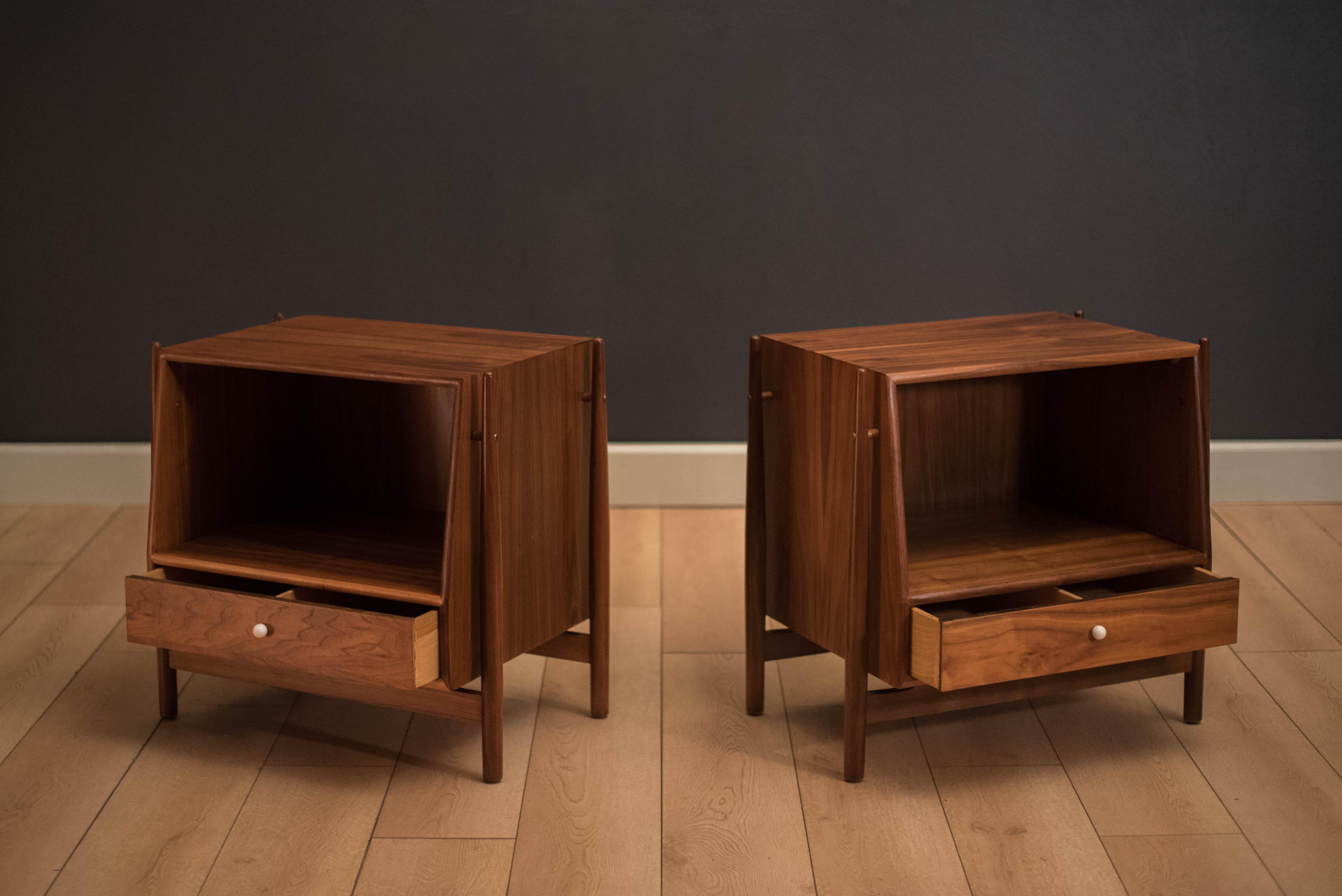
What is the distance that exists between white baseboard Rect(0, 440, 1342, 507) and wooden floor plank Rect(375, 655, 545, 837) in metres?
1.02

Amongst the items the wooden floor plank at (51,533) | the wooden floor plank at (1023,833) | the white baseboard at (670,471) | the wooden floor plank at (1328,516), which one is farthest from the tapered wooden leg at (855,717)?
the wooden floor plank at (51,533)

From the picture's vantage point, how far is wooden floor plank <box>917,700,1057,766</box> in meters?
1.83

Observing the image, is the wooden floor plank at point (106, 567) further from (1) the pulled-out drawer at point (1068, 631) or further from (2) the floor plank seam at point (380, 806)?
(1) the pulled-out drawer at point (1068, 631)

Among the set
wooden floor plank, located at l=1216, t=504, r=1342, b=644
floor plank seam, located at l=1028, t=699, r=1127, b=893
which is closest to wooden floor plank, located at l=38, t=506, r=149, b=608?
floor plank seam, located at l=1028, t=699, r=1127, b=893

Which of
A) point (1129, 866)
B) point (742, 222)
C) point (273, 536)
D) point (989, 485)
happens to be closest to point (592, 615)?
point (273, 536)

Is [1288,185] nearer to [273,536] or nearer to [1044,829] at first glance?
[1044,829]

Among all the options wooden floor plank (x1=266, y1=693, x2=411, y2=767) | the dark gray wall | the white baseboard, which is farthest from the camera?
the white baseboard


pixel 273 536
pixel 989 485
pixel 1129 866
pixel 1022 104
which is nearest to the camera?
pixel 1129 866

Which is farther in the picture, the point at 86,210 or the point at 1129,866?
the point at 86,210

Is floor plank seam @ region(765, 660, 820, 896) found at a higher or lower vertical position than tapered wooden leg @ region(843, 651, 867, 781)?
lower

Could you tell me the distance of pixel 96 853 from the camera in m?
1.58

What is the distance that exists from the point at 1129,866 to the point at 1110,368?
0.80 meters

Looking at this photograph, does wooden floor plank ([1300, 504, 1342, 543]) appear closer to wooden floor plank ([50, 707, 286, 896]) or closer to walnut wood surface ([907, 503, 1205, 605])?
walnut wood surface ([907, 503, 1205, 605])

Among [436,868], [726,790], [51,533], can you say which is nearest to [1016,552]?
[726,790]
